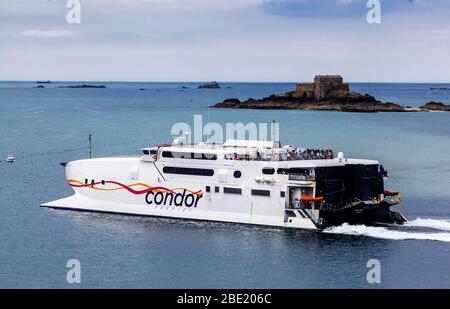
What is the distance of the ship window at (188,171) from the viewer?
51656 mm

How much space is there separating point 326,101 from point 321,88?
3158mm

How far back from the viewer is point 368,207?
49.7m

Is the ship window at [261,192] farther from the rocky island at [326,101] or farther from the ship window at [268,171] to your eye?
the rocky island at [326,101]

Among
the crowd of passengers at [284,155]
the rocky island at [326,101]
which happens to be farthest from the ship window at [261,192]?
the rocky island at [326,101]

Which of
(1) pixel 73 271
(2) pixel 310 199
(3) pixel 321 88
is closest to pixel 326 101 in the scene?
(3) pixel 321 88

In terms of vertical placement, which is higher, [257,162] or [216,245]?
[257,162]

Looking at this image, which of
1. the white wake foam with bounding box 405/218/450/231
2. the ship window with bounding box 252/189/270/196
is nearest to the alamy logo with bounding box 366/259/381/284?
the white wake foam with bounding box 405/218/450/231

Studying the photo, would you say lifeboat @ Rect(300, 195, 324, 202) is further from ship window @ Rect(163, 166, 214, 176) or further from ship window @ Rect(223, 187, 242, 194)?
ship window @ Rect(163, 166, 214, 176)

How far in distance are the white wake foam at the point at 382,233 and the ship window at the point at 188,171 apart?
339 inches

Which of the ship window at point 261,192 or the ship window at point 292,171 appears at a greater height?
the ship window at point 292,171

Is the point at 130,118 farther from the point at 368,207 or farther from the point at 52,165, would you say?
the point at 368,207

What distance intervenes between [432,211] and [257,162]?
42.4 feet
